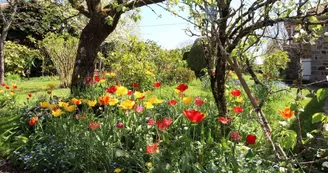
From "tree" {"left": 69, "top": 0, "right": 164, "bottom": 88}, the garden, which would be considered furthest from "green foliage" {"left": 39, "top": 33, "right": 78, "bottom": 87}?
"tree" {"left": 69, "top": 0, "right": 164, "bottom": 88}

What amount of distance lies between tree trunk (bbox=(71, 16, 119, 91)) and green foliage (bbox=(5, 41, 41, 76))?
8658 mm

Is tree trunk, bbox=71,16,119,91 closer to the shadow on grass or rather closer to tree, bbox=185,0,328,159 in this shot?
tree, bbox=185,0,328,159

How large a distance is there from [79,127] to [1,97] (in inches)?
130

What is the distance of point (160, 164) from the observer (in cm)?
243

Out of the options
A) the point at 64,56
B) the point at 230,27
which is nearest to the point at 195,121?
the point at 230,27

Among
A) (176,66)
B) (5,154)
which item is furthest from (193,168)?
(176,66)

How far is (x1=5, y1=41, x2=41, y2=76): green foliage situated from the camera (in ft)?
42.1

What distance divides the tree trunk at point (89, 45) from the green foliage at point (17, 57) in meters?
8.66

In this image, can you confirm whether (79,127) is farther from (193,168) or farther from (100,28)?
(100,28)

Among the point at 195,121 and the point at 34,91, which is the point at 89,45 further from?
the point at 34,91

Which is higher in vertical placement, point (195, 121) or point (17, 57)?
point (17, 57)

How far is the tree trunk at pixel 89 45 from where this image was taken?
Result: 16.8 ft

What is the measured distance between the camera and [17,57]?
12.9m

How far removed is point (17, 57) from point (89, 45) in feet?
29.3
